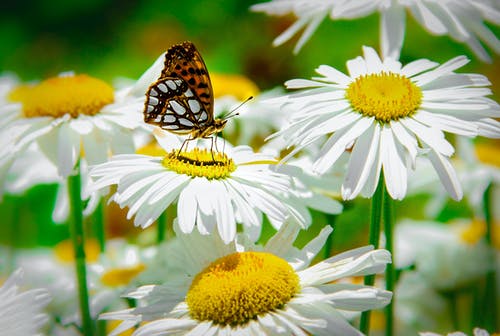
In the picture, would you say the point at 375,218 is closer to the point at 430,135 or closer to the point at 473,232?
the point at 430,135

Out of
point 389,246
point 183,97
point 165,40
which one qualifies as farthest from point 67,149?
point 165,40

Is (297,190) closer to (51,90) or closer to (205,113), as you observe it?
(205,113)

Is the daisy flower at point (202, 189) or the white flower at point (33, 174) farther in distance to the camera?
the white flower at point (33, 174)

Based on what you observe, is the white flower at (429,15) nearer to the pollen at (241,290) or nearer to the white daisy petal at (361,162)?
the white daisy petal at (361,162)

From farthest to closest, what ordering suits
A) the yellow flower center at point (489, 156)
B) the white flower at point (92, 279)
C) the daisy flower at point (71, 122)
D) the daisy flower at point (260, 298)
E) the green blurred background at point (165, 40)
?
the green blurred background at point (165, 40), the yellow flower center at point (489, 156), the white flower at point (92, 279), the daisy flower at point (71, 122), the daisy flower at point (260, 298)

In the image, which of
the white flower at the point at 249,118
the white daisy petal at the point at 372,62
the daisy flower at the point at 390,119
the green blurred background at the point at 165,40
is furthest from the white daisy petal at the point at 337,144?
the green blurred background at the point at 165,40

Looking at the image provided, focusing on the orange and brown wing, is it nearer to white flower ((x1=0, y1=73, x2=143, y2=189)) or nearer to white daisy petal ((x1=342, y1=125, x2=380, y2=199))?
white flower ((x1=0, y1=73, x2=143, y2=189))
